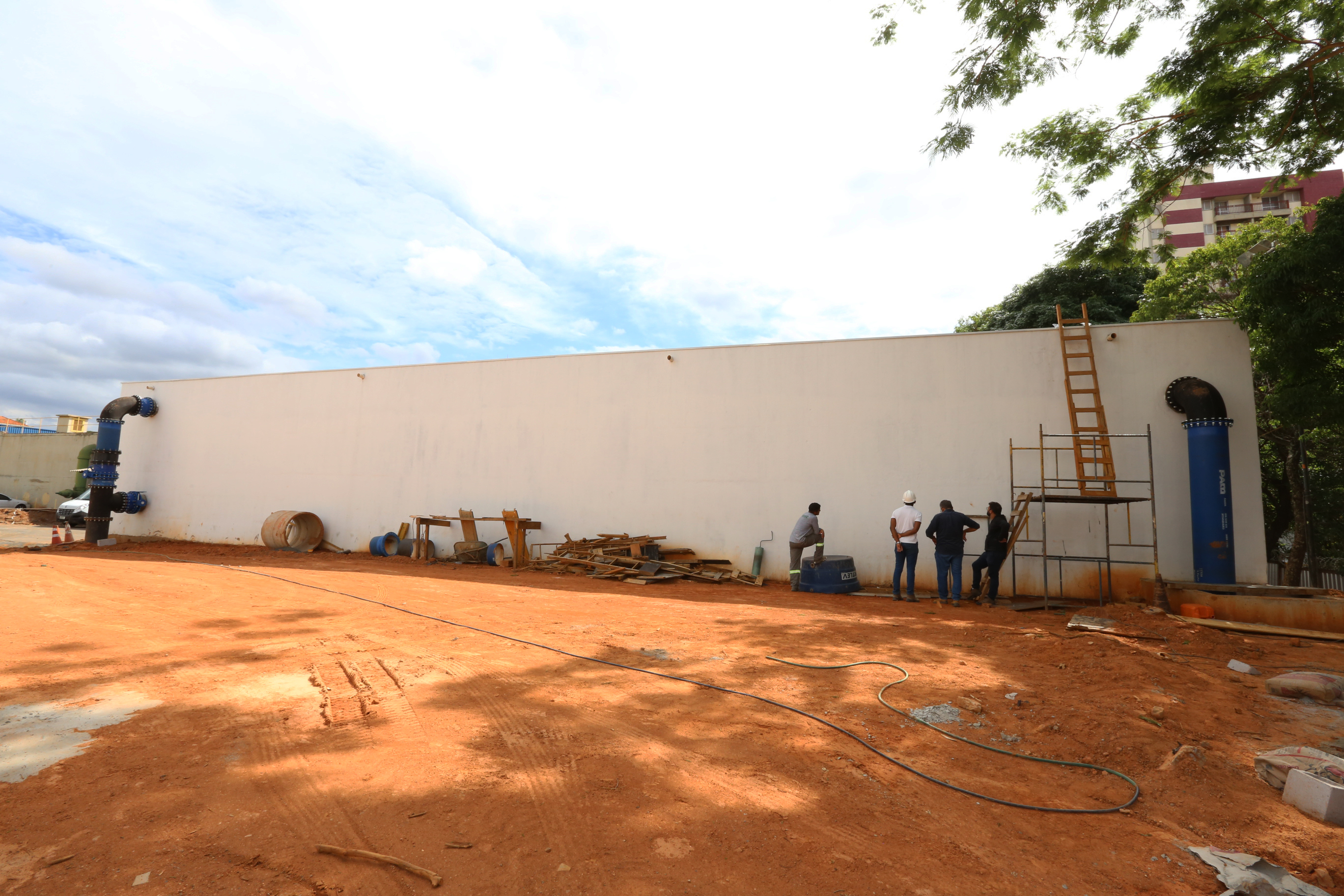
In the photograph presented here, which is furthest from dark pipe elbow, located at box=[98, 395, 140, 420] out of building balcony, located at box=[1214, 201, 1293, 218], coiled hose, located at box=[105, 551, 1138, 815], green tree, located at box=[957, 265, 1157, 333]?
building balcony, located at box=[1214, 201, 1293, 218]

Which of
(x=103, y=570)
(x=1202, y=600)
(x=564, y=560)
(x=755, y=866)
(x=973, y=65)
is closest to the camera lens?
(x=755, y=866)

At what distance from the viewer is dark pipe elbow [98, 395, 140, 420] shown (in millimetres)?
18625

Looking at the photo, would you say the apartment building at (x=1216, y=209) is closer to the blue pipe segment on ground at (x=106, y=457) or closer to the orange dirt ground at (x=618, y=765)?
the orange dirt ground at (x=618, y=765)

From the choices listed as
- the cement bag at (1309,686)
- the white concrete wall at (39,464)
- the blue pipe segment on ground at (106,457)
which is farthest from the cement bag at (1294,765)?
the white concrete wall at (39,464)

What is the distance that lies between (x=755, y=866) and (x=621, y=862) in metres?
0.58

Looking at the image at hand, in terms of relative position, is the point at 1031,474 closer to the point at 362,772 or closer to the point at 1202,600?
the point at 1202,600

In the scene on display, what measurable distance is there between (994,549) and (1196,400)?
14.0 ft

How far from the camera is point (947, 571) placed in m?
11.0

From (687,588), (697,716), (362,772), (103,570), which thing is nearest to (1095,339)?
(687,588)

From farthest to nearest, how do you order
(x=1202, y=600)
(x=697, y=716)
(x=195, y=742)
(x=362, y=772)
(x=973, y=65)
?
(x=973, y=65) < (x=1202, y=600) < (x=697, y=716) < (x=195, y=742) < (x=362, y=772)

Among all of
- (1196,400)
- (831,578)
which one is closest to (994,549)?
(831,578)

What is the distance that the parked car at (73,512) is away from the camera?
79.3ft

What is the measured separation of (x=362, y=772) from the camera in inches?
138

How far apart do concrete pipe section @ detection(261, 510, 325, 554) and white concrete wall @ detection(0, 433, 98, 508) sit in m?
23.2
